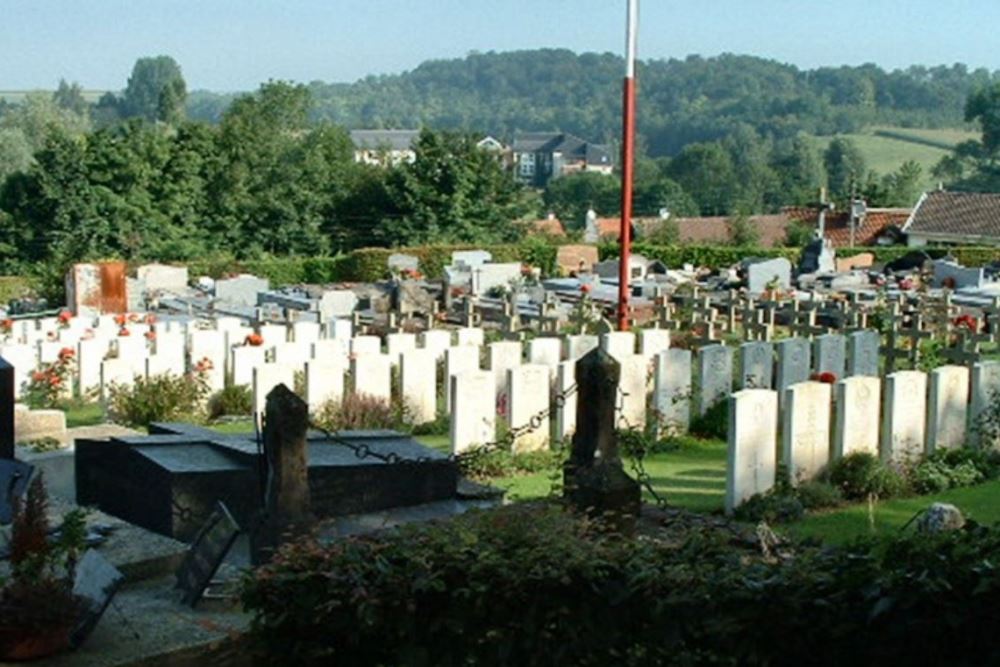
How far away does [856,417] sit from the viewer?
12.8 meters

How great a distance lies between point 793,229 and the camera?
150 ft

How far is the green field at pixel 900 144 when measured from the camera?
126m

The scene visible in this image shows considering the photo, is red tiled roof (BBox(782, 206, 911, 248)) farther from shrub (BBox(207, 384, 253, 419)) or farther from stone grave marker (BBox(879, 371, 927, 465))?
stone grave marker (BBox(879, 371, 927, 465))

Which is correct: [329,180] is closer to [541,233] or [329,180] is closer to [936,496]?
[541,233]

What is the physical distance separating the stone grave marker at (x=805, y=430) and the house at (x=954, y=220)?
124 feet

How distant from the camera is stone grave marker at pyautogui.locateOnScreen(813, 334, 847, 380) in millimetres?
16875

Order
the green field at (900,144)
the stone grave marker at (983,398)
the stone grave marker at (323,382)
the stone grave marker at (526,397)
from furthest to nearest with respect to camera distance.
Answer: the green field at (900,144)
the stone grave marker at (323,382)
the stone grave marker at (983,398)
the stone grave marker at (526,397)

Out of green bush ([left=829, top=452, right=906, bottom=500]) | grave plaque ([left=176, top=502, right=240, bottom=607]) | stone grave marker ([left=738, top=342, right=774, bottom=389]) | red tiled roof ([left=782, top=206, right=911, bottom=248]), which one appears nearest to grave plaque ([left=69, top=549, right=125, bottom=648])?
grave plaque ([left=176, top=502, right=240, bottom=607])

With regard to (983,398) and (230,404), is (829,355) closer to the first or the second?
(983,398)

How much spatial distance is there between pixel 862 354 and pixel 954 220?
36.5 m

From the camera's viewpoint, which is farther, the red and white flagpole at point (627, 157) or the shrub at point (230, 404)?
the red and white flagpole at point (627, 157)

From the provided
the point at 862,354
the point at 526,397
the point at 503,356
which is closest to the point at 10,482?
the point at 526,397

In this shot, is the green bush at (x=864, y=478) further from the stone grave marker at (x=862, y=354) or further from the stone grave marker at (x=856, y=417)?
the stone grave marker at (x=862, y=354)

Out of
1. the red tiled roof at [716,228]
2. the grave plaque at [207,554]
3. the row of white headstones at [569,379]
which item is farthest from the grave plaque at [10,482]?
the red tiled roof at [716,228]
